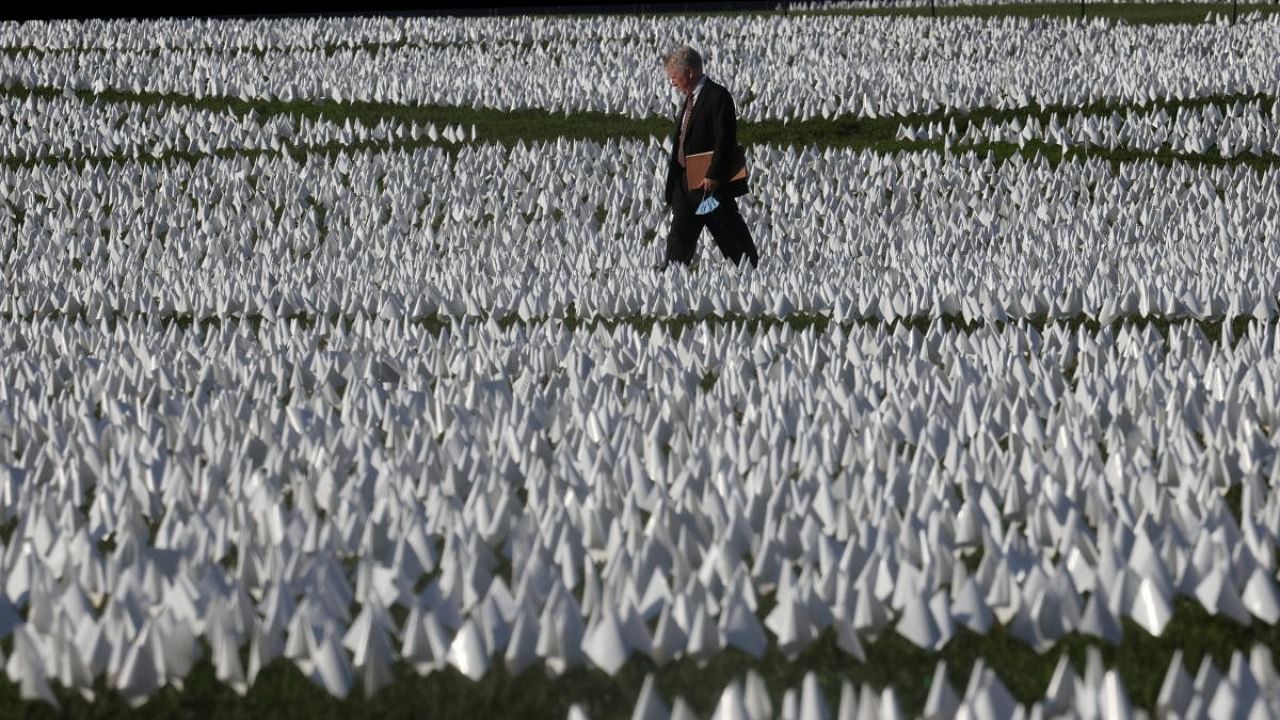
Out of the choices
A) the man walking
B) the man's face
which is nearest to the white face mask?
the man walking

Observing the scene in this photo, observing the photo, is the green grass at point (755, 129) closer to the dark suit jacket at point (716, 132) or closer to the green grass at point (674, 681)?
the dark suit jacket at point (716, 132)

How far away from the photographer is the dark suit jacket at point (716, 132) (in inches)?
505

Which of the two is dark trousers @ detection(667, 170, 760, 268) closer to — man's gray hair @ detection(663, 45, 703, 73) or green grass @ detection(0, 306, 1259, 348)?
man's gray hair @ detection(663, 45, 703, 73)

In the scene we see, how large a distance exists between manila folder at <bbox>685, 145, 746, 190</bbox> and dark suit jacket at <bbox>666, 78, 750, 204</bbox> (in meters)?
0.04

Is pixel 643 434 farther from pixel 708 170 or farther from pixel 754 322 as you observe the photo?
pixel 708 170

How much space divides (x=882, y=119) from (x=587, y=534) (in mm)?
16599

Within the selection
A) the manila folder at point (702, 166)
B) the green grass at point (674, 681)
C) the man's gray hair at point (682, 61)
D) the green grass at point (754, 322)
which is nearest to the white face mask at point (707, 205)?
the manila folder at point (702, 166)

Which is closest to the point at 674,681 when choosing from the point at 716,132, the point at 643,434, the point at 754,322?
the point at 643,434

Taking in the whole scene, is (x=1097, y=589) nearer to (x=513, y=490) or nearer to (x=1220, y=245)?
(x=513, y=490)

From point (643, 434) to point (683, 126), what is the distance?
5926 mm

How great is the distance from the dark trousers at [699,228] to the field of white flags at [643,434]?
34 cm

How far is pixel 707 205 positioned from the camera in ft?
43.0

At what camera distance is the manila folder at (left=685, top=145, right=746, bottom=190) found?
13.1 metres

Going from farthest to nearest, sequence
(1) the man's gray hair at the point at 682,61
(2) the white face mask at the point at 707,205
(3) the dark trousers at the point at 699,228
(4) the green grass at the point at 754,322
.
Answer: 1. (3) the dark trousers at the point at 699,228
2. (2) the white face mask at the point at 707,205
3. (1) the man's gray hair at the point at 682,61
4. (4) the green grass at the point at 754,322
